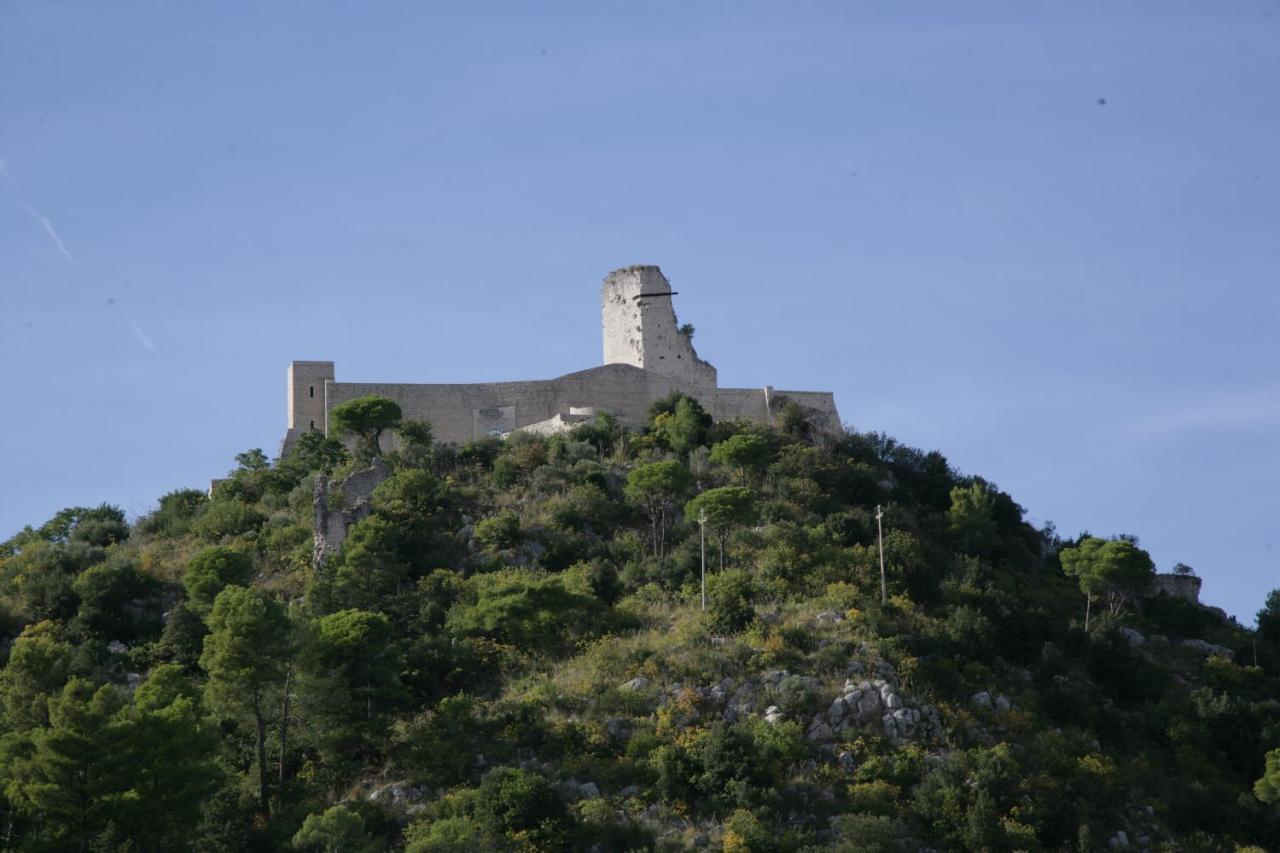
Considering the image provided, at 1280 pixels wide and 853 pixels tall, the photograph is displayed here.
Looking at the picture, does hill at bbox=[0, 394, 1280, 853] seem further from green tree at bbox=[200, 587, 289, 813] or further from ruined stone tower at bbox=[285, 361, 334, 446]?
ruined stone tower at bbox=[285, 361, 334, 446]

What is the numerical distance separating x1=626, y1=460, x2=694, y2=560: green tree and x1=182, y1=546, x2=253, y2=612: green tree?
364 inches

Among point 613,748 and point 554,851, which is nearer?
point 554,851

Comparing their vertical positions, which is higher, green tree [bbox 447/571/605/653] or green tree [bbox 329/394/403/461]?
green tree [bbox 329/394/403/461]

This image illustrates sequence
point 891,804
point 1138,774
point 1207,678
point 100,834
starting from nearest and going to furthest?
point 100,834
point 891,804
point 1138,774
point 1207,678

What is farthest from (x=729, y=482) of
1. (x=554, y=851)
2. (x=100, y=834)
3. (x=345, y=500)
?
(x=100, y=834)

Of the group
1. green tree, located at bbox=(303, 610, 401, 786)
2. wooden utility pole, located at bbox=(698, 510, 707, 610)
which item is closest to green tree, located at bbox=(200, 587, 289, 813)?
green tree, located at bbox=(303, 610, 401, 786)

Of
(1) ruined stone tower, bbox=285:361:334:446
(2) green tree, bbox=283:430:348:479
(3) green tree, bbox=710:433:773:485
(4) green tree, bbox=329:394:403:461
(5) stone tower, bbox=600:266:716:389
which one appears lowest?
(3) green tree, bbox=710:433:773:485

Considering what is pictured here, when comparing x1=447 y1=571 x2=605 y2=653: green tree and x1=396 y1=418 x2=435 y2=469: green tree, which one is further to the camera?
x1=396 y1=418 x2=435 y2=469: green tree

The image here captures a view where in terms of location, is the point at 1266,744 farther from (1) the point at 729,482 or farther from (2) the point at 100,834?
(2) the point at 100,834

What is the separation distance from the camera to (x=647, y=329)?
66375 millimetres

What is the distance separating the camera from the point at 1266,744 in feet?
155

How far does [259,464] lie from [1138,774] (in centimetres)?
2600

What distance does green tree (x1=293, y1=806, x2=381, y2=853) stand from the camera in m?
38.0

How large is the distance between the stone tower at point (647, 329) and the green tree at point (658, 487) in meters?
11.1
